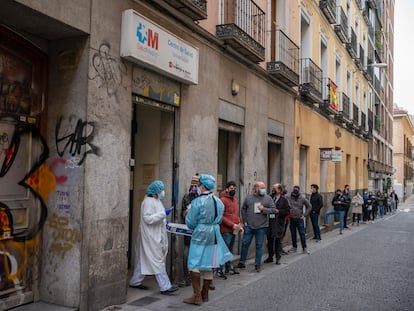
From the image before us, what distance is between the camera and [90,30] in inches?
233

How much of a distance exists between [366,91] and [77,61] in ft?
87.5

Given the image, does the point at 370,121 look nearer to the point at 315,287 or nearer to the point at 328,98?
the point at 328,98

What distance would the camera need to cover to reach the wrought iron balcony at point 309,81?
15.3m

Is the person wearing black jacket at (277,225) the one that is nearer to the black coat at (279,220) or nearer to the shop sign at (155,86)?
the black coat at (279,220)

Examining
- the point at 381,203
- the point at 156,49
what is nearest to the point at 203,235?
the point at 156,49

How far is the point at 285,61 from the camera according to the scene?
13.6m

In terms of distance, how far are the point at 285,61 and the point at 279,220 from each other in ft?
16.2

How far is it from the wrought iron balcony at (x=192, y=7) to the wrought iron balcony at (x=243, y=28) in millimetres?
1167

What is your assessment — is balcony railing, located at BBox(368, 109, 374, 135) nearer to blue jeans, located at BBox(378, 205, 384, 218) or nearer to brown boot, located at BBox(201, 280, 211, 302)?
blue jeans, located at BBox(378, 205, 384, 218)

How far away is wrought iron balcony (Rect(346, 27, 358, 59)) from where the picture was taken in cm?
2311

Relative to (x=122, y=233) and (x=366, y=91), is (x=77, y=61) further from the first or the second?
(x=366, y=91)

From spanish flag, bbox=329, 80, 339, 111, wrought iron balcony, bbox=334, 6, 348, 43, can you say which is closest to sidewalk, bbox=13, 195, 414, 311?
spanish flag, bbox=329, 80, 339, 111

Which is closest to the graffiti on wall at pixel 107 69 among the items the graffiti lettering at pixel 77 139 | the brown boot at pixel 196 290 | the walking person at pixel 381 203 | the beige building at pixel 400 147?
the graffiti lettering at pixel 77 139

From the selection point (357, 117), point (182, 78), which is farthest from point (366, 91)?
point (182, 78)
